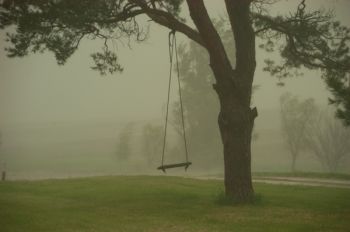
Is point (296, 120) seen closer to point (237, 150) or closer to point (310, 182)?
point (310, 182)

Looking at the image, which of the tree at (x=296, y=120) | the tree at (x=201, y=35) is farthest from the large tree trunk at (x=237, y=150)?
the tree at (x=296, y=120)

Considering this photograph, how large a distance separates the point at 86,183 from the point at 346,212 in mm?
13955

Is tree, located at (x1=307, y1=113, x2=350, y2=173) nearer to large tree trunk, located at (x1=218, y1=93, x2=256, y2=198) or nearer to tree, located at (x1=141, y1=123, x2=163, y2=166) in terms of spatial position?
tree, located at (x1=141, y1=123, x2=163, y2=166)

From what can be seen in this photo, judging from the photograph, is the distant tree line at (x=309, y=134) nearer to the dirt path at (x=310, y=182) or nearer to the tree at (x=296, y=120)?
the tree at (x=296, y=120)

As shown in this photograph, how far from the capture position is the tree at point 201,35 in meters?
15.8

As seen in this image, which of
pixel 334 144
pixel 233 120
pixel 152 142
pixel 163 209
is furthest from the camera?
pixel 152 142

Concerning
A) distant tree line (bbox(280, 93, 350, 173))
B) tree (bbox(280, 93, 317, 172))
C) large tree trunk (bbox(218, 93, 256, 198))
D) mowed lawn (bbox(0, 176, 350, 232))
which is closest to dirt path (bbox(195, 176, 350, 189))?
mowed lawn (bbox(0, 176, 350, 232))

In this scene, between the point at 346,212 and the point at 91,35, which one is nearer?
the point at 346,212

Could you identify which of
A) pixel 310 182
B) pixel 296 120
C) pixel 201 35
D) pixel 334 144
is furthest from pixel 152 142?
pixel 201 35

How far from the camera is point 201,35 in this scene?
16.3 m

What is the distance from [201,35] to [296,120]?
138ft

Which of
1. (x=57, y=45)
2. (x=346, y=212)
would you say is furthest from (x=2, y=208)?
(x=346, y=212)

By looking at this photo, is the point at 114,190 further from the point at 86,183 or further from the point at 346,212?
the point at 346,212

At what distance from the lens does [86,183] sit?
80.8 feet
